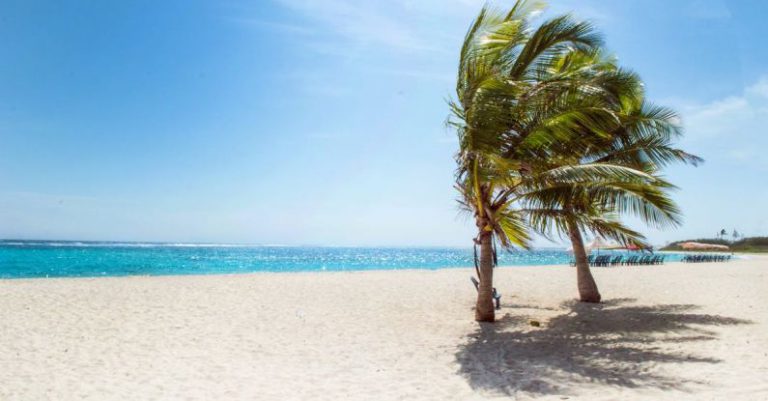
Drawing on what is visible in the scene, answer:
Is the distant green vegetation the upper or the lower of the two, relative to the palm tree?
lower

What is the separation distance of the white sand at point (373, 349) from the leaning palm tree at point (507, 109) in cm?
220

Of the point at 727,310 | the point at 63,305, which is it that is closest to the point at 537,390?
the point at 727,310

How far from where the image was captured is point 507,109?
8.03 meters

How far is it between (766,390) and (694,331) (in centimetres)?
379

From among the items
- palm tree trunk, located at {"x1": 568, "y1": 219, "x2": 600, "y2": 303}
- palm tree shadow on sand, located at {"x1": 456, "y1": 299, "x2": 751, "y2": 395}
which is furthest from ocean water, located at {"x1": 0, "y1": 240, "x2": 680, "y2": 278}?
palm tree shadow on sand, located at {"x1": 456, "y1": 299, "x2": 751, "y2": 395}

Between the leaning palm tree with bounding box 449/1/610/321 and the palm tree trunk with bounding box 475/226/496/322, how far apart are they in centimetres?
2

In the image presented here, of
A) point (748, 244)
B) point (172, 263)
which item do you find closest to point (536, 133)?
point (172, 263)

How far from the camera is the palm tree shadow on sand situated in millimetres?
5590

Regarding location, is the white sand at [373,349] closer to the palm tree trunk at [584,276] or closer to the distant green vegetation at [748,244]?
the palm tree trunk at [584,276]

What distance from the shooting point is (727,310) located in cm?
1083

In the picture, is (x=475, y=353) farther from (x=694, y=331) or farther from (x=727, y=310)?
(x=727, y=310)

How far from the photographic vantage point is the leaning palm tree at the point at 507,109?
7.90m

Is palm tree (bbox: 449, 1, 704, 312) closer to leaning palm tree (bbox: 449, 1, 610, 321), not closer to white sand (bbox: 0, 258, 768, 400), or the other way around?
leaning palm tree (bbox: 449, 1, 610, 321)

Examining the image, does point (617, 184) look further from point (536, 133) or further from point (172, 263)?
point (172, 263)
